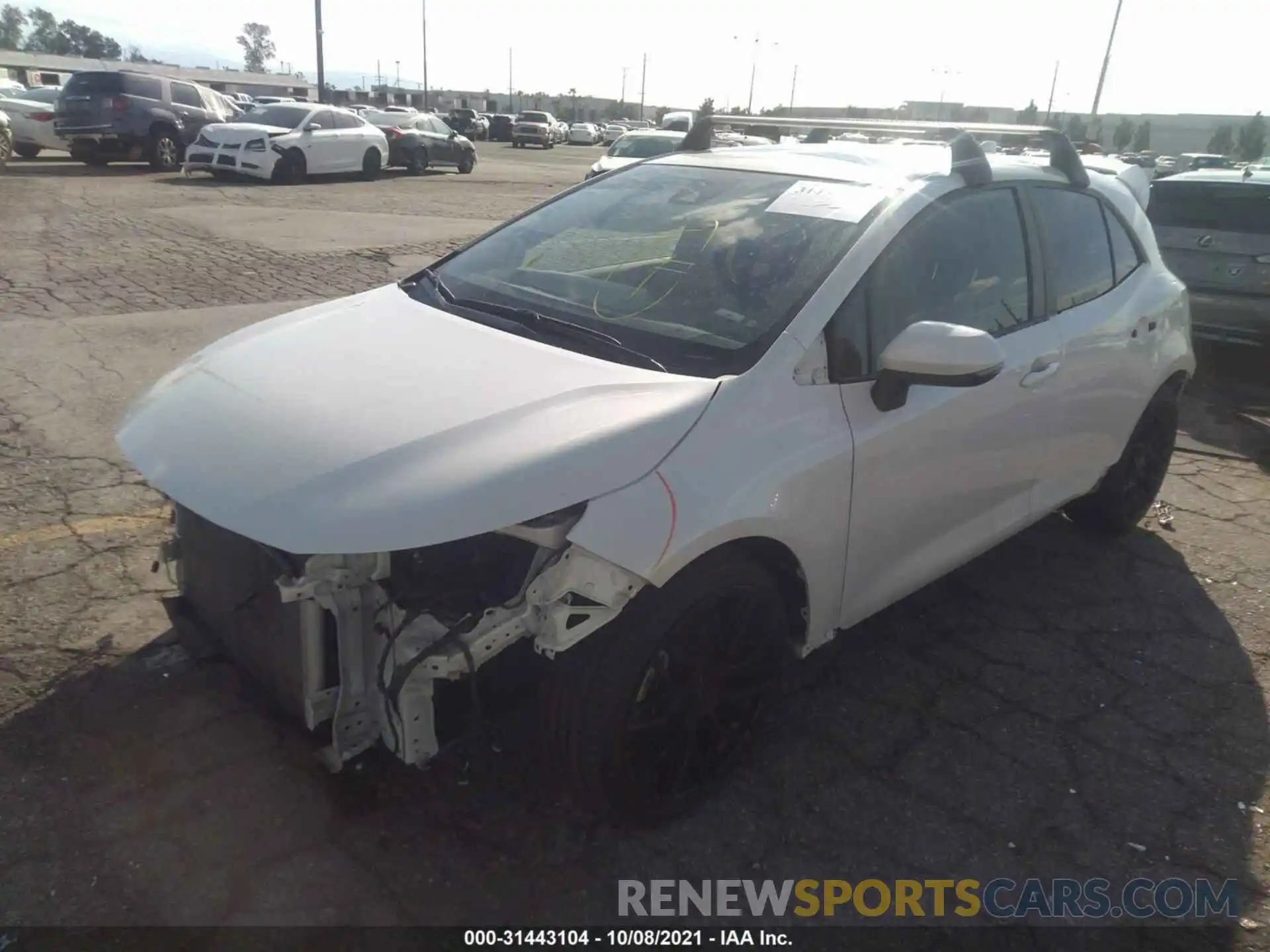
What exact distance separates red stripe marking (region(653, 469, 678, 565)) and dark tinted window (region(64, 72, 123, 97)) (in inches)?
765

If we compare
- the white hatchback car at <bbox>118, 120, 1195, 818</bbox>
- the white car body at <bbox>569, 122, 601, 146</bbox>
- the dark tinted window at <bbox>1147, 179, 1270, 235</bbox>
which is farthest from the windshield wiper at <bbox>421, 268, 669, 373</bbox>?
the white car body at <bbox>569, 122, 601, 146</bbox>

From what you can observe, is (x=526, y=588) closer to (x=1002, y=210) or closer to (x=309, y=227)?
(x=1002, y=210)

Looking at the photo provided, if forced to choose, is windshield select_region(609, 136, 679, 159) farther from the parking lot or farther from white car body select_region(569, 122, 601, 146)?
white car body select_region(569, 122, 601, 146)

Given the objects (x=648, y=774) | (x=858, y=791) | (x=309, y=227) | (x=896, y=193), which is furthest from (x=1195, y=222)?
(x=309, y=227)

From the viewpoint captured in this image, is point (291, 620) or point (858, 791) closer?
point (291, 620)

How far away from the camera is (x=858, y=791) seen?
276 centimetres

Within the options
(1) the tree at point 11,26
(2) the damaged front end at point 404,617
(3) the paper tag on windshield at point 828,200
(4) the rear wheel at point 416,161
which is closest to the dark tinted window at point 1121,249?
(3) the paper tag on windshield at point 828,200

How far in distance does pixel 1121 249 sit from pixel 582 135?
58.0 m

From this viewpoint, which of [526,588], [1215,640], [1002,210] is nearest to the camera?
[526,588]

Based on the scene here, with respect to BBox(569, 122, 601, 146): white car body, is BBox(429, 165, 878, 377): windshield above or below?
above

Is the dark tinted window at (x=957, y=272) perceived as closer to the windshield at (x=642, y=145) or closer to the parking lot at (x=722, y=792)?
the parking lot at (x=722, y=792)

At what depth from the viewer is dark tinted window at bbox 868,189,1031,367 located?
2.78 m

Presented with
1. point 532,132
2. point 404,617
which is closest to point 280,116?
point 404,617

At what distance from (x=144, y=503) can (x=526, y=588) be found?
8.94 ft
